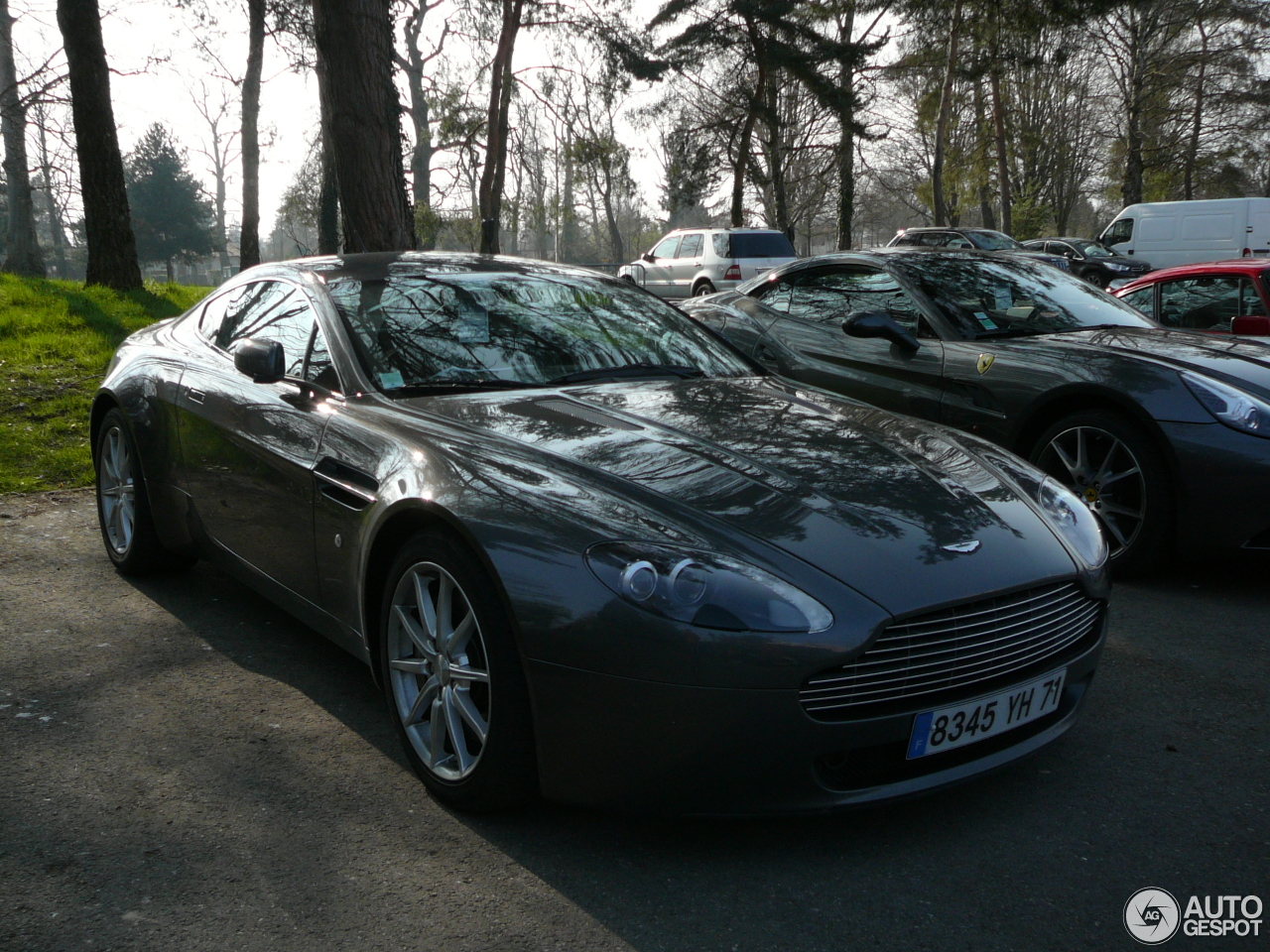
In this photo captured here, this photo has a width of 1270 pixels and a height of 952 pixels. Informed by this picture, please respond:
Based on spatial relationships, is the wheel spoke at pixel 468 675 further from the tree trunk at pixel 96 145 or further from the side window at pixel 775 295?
the tree trunk at pixel 96 145

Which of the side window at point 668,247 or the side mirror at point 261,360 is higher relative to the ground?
the side window at point 668,247

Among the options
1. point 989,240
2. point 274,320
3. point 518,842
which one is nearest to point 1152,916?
point 518,842

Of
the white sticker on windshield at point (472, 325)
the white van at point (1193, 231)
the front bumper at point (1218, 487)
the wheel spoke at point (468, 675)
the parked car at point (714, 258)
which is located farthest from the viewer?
the white van at point (1193, 231)

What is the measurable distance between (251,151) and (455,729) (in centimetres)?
2931

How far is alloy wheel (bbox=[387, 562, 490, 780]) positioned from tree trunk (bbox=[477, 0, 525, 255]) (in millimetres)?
18891

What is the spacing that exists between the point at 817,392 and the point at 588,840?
191cm

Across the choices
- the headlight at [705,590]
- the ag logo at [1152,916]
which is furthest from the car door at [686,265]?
the ag logo at [1152,916]

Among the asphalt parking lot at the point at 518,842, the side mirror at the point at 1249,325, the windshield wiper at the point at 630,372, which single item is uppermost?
the side mirror at the point at 1249,325

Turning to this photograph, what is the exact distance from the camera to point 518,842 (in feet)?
8.80

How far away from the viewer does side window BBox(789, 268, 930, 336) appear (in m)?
5.93

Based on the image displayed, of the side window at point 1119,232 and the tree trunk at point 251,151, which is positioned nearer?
the side window at point 1119,232

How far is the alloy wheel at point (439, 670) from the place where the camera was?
274 cm

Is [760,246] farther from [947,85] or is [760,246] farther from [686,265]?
[947,85]

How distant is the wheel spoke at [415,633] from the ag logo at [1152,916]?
67.3 inches
